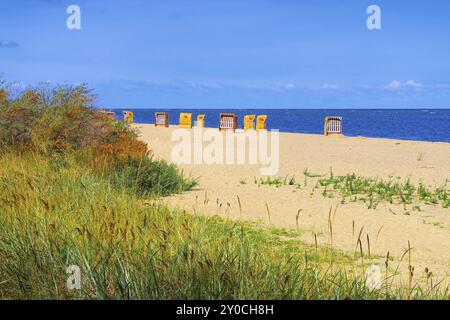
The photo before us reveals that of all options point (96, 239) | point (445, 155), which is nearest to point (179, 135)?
point (445, 155)

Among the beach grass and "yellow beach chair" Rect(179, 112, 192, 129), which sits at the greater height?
"yellow beach chair" Rect(179, 112, 192, 129)

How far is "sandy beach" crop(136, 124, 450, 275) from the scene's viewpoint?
339 inches

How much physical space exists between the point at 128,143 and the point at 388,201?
5635 millimetres

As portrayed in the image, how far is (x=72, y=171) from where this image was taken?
10.2 m

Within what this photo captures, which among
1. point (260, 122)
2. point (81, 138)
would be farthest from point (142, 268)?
point (260, 122)

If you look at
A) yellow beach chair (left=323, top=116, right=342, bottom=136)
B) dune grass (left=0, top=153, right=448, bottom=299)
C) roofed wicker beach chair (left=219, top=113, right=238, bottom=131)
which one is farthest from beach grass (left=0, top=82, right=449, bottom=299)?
roofed wicker beach chair (left=219, top=113, right=238, bottom=131)

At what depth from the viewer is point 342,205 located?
37.9 ft

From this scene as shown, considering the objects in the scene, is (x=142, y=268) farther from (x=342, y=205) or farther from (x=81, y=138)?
(x=81, y=138)

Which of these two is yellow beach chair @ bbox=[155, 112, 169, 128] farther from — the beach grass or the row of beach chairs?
the beach grass

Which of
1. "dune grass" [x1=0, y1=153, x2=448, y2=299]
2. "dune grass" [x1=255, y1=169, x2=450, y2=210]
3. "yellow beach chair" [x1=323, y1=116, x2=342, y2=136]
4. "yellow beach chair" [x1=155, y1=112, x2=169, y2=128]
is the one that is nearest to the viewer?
"dune grass" [x1=0, y1=153, x2=448, y2=299]

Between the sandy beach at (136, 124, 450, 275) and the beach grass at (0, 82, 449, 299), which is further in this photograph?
the sandy beach at (136, 124, 450, 275)

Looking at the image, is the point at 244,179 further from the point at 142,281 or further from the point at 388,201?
the point at 142,281
